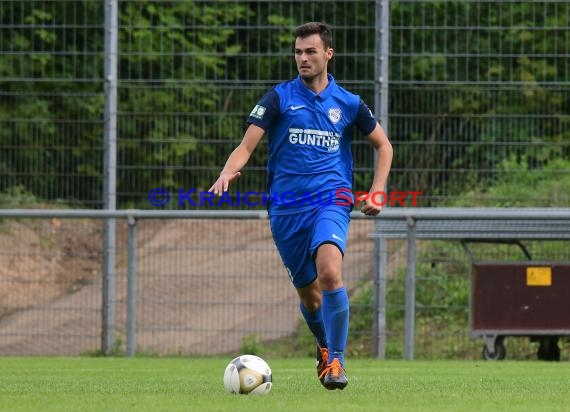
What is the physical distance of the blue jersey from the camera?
8383mm

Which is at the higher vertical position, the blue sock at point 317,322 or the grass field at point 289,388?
the blue sock at point 317,322

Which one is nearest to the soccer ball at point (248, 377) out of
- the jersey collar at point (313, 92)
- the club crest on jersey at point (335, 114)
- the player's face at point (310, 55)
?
the club crest on jersey at point (335, 114)

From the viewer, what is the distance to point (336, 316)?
26.8ft

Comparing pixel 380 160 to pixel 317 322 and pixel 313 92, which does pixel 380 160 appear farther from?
pixel 317 322

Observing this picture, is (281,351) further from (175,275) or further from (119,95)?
(119,95)

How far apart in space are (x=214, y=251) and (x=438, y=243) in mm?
2487

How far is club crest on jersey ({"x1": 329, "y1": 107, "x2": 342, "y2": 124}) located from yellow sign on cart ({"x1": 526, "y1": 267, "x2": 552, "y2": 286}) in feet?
19.7

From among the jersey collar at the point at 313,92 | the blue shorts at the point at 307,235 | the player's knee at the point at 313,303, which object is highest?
the jersey collar at the point at 313,92

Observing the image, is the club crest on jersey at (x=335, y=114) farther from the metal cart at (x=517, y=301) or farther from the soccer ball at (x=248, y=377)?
the metal cart at (x=517, y=301)

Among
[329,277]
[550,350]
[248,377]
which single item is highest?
[329,277]

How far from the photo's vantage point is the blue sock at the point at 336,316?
8.12 metres

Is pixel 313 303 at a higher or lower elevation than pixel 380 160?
lower

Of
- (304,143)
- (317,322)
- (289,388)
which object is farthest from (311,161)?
(289,388)

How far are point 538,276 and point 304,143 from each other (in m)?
6.18
